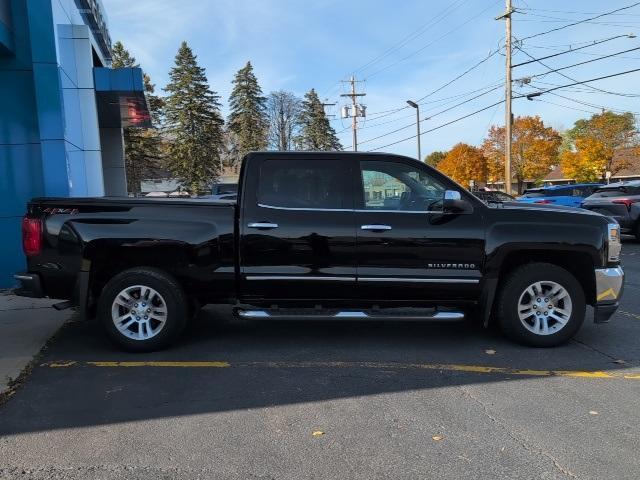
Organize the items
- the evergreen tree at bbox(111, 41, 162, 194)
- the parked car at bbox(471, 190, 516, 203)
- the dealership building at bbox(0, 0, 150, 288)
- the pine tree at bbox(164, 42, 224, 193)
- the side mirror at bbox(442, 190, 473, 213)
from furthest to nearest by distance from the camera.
Answer: the pine tree at bbox(164, 42, 224, 193), the evergreen tree at bbox(111, 41, 162, 194), the dealership building at bbox(0, 0, 150, 288), the parked car at bbox(471, 190, 516, 203), the side mirror at bbox(442, 190, 473, 213)

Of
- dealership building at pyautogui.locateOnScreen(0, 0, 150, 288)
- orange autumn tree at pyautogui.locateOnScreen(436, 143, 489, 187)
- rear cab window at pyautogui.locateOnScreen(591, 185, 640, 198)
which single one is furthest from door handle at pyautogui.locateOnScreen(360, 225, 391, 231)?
orange autumn tree at pyautogui.locateOnScreen(436, 143, 489, 187)

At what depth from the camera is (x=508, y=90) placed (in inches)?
1122

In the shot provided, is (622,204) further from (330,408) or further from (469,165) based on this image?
(469,165)

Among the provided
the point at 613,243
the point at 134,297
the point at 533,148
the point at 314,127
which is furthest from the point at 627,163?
the point at 134,297

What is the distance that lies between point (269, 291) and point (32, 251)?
2377mm

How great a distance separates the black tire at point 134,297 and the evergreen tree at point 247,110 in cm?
5646

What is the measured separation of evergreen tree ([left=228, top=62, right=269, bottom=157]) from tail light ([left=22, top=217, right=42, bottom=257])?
56.2m

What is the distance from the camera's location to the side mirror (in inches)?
215

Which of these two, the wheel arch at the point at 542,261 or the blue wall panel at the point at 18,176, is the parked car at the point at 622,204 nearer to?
the wheel arch at the point at 542,261

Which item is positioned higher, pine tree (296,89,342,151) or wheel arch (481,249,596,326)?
pine tree (296,89,342,151)

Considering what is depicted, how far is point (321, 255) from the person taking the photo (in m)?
5.59

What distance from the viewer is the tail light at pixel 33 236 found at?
5.61 metres

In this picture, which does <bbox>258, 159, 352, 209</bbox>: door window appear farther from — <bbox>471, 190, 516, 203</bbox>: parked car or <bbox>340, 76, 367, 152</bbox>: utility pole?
<bbox>340, 76, 367, 152</bbox>: utility pole

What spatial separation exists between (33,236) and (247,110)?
57835mm
